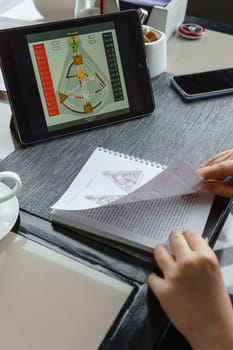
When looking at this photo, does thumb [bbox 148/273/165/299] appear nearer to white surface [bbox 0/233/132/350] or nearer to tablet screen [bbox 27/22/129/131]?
white surface [bbox 0/233/132/350]

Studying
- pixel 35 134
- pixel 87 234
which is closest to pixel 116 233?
pixel 87 234

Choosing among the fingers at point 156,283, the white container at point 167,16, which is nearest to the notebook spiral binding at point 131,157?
the fingers at point 156,283

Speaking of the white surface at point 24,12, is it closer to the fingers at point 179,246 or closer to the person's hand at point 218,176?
the person's hand at point 218,176

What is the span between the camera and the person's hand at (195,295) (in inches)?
21.0

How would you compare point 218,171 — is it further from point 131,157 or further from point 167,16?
point 167,16

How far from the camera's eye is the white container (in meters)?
1.10

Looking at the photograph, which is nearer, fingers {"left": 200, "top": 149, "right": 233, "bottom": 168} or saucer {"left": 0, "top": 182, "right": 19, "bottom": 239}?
saucer {"left": 0, "top": 182, "right": 19, "bottom": 239}

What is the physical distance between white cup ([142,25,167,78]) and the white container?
10cm

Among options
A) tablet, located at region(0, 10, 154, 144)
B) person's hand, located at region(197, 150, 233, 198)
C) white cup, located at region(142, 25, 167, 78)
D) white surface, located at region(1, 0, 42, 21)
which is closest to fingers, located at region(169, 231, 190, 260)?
person's hand, located at region(197, 150, 233, 198)

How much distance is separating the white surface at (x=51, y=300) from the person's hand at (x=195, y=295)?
57 mm

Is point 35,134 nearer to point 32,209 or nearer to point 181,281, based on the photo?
point 32,209

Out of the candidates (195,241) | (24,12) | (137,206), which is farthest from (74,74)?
(24,12)

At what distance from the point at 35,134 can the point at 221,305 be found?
1.51 feet

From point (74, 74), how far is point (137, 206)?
1.08 ft
